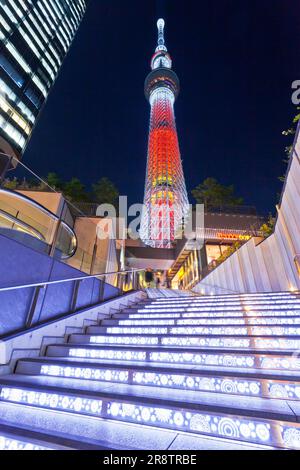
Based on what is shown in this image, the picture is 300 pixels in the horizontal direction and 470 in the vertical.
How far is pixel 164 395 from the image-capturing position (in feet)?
5.20

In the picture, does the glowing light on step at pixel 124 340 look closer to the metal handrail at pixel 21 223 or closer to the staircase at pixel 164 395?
the staircase at pixel 164 395

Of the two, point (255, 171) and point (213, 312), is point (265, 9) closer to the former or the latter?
point (255, 171)

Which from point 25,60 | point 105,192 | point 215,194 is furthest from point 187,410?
point 25,60

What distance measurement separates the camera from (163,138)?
37094 mm

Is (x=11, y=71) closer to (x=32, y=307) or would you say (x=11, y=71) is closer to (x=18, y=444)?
(x=32, y=307)

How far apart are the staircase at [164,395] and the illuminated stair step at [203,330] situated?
1cm

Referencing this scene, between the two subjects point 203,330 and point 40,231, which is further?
point 40,231

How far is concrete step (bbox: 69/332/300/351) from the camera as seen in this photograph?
2.20 meters

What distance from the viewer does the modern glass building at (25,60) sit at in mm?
22469

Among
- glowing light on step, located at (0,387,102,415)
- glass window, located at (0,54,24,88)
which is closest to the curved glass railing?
glowing light on step, located at (0,387,102,415)

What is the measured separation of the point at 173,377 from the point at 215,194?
978 inches

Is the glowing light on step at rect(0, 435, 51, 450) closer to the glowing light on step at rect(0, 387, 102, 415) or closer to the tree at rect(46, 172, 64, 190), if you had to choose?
the glowing light on step at rect(0, 387, 102, 415)

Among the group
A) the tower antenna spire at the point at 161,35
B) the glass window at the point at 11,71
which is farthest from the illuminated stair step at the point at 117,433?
the tower antenna spire at the point at 161,35

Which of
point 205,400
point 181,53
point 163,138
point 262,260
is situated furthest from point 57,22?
point 205,400
